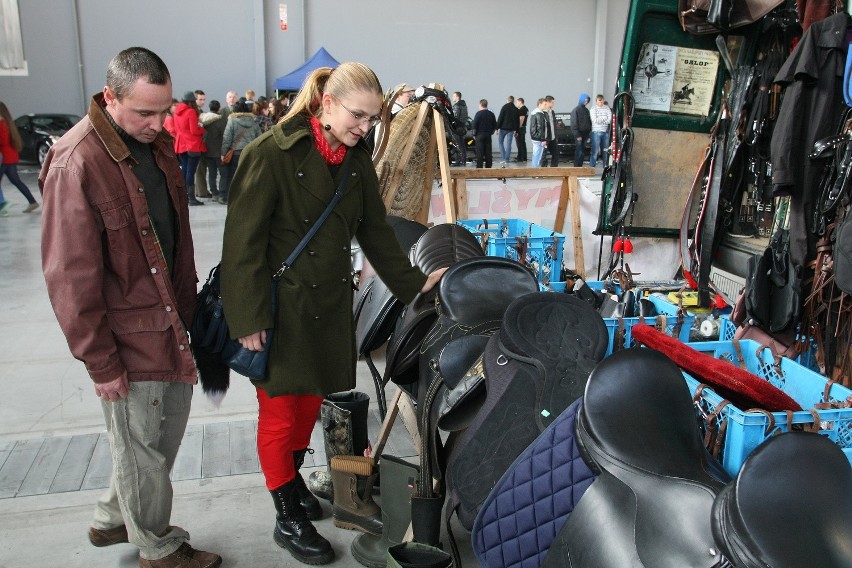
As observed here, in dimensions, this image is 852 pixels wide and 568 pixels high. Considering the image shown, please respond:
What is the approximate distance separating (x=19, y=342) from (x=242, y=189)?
3.37m

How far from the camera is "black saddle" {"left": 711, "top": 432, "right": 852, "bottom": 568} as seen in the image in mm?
1012

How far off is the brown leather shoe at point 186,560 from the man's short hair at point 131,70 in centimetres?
140

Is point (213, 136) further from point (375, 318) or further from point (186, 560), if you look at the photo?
point (186, 560)

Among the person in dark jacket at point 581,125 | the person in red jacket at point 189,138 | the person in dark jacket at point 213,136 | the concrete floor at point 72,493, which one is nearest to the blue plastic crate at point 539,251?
the concrete floor at point 72,493

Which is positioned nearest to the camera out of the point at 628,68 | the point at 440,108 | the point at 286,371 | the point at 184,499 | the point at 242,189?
the point at 242,189

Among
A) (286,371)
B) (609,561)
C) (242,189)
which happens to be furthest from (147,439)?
(609,561)

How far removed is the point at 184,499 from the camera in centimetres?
279

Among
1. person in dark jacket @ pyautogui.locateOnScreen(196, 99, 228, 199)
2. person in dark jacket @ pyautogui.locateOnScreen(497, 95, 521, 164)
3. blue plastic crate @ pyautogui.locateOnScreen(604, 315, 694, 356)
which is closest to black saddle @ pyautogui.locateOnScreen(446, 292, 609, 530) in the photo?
blue plastic crate @ pyautogui.locateOnScreen(604, 315, 694, 356)

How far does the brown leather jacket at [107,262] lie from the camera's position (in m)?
1.84

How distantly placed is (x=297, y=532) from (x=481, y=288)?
3.38ft

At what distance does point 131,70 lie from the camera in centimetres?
185

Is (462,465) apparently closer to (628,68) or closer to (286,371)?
(286,371)

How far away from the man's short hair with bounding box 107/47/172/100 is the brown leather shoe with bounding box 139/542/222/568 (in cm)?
140

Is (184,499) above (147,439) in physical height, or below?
below
